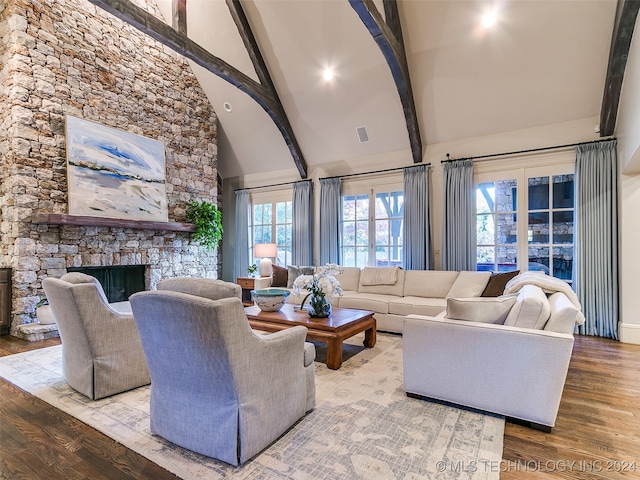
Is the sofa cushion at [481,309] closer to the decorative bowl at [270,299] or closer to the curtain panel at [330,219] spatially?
the decorative bowl at [270,299]

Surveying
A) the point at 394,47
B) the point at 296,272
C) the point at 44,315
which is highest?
the point at 394,47

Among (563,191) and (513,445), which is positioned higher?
(563,191)

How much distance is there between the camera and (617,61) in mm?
3715

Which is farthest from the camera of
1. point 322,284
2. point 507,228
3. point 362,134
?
point 362,134

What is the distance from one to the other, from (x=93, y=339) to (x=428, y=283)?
12.6 feet

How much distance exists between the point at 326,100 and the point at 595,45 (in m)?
3.42

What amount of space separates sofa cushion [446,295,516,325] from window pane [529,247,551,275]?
2781 mm

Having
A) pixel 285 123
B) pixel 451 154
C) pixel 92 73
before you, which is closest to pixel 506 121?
pixel 451 154

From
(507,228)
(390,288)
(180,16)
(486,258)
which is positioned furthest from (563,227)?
(180,16)

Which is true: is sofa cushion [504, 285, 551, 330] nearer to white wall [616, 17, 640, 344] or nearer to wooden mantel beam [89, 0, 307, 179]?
white wall [616, 17, 640, 344]

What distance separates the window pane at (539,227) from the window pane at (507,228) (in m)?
0.19

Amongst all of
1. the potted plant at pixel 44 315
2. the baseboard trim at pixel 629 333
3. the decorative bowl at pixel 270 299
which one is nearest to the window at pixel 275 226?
the decorative bowl at pixel 270 299

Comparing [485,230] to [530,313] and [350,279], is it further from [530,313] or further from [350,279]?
[530,313]

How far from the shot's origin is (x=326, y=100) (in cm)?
550
